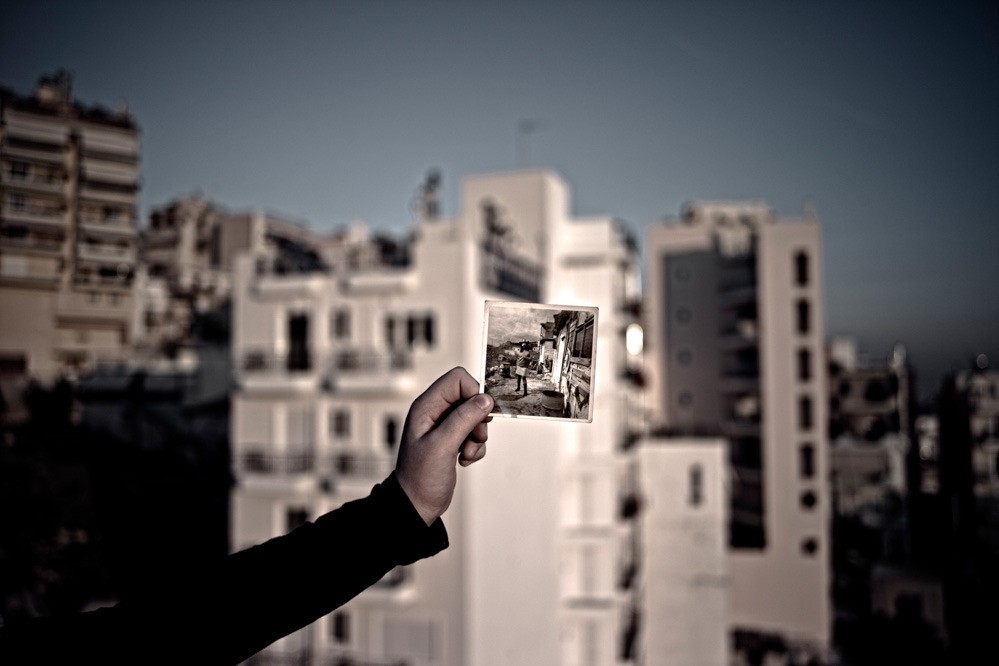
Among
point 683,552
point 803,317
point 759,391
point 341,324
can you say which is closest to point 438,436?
point 341,324

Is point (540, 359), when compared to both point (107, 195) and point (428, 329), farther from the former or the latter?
point (428, 329)

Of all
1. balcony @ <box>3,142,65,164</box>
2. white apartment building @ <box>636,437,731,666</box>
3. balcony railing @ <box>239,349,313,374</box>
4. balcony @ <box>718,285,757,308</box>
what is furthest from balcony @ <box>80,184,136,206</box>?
balcony @ <box>718,285,757,308</box>

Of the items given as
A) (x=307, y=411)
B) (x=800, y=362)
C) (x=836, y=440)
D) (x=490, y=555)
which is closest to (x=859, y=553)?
(x=836, y=440)

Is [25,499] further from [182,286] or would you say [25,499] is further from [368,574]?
[368,574]

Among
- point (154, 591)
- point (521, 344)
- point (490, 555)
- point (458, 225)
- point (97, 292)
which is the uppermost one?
point (458, 225)

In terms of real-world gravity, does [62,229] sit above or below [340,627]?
above

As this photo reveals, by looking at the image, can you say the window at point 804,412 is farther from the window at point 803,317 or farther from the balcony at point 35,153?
the balcony at point 35,153
